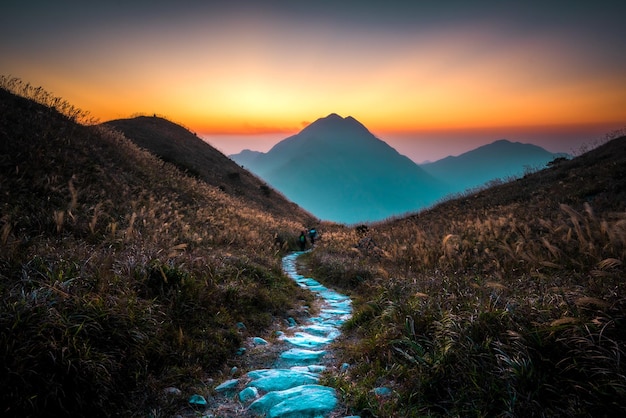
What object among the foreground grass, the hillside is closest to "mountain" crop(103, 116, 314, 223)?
the hillside

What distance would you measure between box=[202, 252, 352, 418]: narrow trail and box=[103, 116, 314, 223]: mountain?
38064 mm

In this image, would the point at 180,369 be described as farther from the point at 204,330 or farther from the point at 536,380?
the point at 536,380

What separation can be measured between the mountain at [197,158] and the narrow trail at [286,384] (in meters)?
38.1

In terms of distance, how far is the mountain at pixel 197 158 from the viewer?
146 ft

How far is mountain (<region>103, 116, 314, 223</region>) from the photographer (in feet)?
146

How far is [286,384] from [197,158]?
168 feet

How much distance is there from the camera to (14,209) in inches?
340

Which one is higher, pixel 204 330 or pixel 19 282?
pixel 19 282

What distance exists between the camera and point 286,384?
4168 millimetres

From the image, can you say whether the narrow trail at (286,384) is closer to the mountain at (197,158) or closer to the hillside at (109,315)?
the hillside at (109,315)

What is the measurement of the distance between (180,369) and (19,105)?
2141 centimetres

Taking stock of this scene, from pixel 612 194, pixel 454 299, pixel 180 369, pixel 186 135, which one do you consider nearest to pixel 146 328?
pixel 180 369

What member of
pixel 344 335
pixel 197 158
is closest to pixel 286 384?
pixel 344 335

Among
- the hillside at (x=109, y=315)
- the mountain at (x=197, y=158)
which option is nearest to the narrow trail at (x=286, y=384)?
the hillside at (x=109, y=315)
